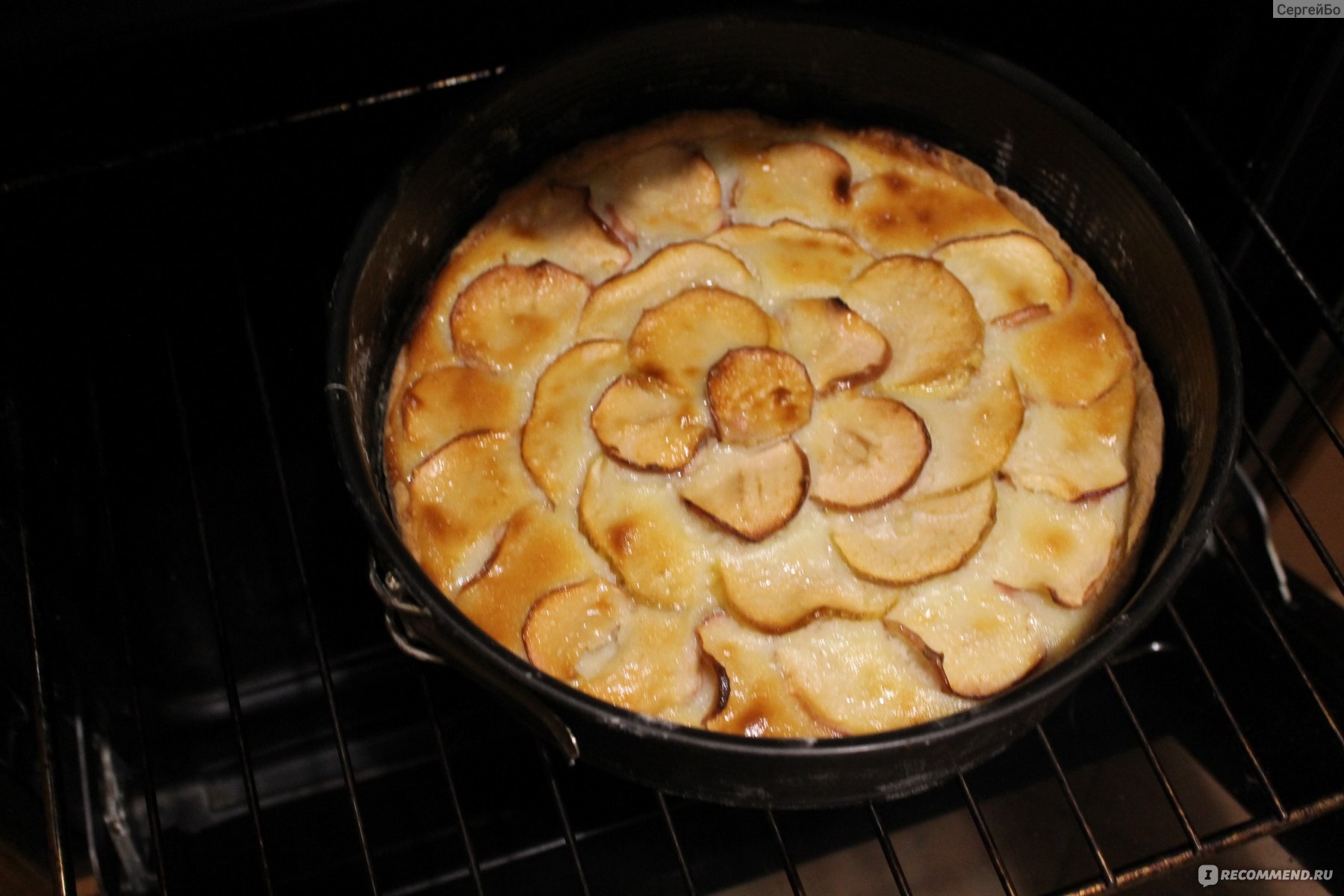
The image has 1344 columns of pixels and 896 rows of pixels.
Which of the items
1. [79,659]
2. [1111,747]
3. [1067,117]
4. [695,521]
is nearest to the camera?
[695,521]

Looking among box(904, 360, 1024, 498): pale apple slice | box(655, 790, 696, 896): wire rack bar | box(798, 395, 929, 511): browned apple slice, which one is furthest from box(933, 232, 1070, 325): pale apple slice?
box(655, 790, 696, 896): wire rack bar

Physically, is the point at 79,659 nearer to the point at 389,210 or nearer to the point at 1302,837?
the point at 389,210

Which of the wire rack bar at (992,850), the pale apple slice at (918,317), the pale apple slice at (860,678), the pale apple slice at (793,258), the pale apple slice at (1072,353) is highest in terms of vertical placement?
the pale apple slice at (793,258)

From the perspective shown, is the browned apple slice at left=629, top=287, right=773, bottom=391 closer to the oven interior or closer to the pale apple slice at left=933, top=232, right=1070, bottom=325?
the pale apple slice at left=933, top=232, right=1070, bottom=325

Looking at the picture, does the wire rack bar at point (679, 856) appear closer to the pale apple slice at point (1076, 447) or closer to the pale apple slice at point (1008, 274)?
the pale apple slice at point (1076, 447)

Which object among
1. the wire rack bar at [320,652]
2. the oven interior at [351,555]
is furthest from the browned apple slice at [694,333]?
the wire rack bar at [320,652]

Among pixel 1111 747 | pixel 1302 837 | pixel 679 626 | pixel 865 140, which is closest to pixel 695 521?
pixel 679 626

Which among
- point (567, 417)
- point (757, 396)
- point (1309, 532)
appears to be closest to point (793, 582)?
point (757, 396)
